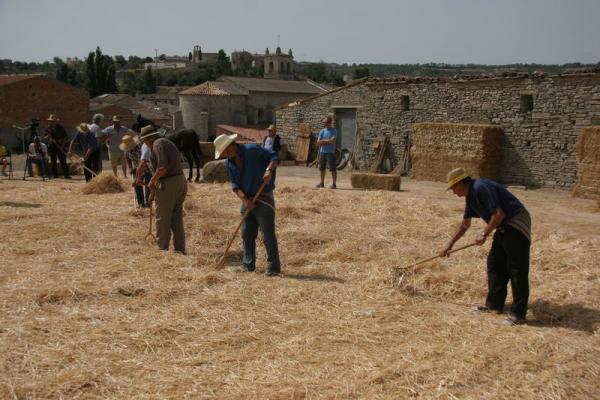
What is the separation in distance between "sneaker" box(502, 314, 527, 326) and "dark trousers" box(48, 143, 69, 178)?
1369cm

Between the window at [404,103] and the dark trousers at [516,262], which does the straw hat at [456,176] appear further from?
the window at [404,103]

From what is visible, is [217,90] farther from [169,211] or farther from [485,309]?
[485,309]

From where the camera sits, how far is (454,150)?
57.9 feet

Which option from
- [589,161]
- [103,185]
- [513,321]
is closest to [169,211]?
[513,321]

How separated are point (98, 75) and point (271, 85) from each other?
101ft

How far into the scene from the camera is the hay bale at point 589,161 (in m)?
14.0

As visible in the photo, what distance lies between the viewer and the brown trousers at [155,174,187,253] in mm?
7758

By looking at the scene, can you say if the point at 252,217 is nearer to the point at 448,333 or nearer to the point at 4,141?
the point at 448,333

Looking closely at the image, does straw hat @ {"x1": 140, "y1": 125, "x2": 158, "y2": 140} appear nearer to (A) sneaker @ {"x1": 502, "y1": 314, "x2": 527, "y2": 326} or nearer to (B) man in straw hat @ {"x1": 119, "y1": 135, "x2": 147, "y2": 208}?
(B) man in straw hat @ {"x1": 119, "y1": 135, "x2": 147, "y2": 208}

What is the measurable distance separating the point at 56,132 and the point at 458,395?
14.5m

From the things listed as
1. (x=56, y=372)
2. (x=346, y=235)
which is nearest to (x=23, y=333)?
(x=56, y=372)

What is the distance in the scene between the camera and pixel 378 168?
68.2ft

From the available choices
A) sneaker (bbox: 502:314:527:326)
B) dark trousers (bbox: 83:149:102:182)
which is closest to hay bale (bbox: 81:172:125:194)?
dark trousers (bbox: 83:149:102:182)

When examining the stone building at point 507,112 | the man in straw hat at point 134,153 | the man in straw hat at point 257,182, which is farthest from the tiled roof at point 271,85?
the man in straw hat at point 257,182
